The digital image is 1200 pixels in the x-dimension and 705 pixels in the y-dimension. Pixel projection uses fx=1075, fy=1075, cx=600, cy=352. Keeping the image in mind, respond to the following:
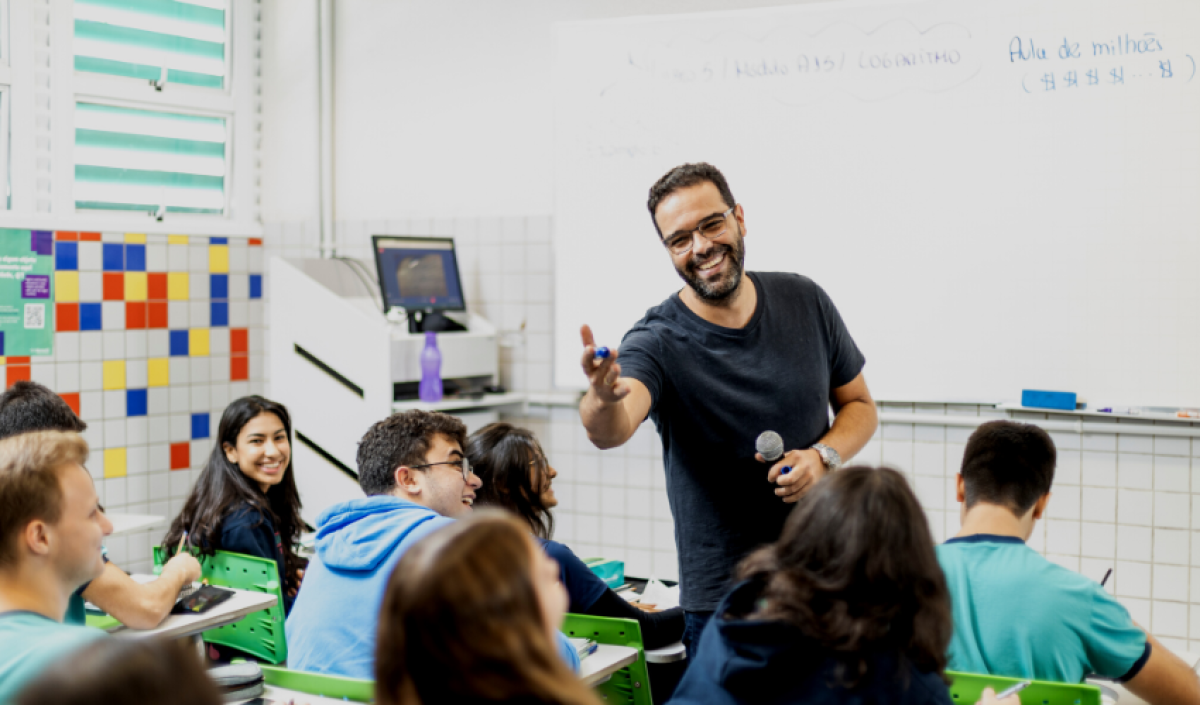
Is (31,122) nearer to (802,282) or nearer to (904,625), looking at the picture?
(802,282)

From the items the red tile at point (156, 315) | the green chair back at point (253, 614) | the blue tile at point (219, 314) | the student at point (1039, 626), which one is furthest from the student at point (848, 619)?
the blue tile at point (219, 314)

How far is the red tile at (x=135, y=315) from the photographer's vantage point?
16.5ft

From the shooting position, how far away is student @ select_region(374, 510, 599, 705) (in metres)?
0.99

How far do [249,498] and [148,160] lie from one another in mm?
2631

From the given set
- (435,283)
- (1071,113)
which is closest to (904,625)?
(1071,113)

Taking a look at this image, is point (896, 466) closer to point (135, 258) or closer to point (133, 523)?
point (133, 523)

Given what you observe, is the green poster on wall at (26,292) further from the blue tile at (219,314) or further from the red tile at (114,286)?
the blue tile at (219,314)

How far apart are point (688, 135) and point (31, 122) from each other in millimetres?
2863

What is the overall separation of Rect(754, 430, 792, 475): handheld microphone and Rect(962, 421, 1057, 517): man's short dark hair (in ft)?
1.17

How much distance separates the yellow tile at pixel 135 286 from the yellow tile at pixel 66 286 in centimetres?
23

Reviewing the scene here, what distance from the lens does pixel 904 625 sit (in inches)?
56.2

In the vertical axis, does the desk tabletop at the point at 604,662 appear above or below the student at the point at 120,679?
below

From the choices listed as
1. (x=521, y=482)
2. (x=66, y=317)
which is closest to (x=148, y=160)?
(x=66, y=317)

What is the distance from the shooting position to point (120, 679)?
80 cm
